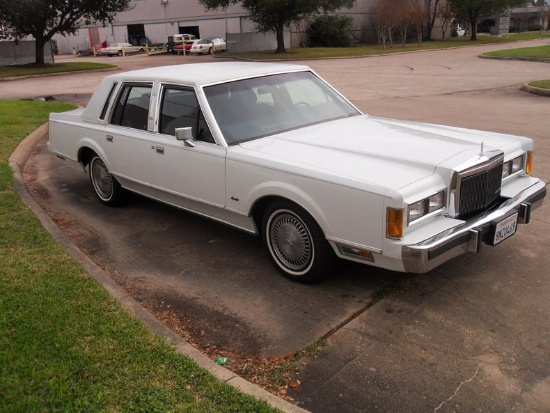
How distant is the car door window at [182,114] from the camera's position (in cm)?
505

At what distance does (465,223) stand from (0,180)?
19.2 ft

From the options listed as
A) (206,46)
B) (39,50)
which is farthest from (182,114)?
(206,46)

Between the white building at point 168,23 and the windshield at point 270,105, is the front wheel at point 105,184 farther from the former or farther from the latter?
the white building at point 168,23

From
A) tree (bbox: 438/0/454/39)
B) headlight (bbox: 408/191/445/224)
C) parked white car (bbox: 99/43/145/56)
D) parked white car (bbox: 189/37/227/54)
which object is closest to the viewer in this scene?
headlight (bbox: 408/191/445/224)

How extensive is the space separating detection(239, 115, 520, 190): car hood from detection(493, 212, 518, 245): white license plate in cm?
52

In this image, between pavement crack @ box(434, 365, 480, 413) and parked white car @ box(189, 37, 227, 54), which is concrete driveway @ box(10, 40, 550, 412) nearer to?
pavement crack @ box(434, 365, 480, 413)

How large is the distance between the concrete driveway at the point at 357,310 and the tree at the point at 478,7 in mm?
48903

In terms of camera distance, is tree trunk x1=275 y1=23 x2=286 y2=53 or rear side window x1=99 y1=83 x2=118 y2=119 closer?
rear side window x1=99 y1=83 x2=118 y2=119

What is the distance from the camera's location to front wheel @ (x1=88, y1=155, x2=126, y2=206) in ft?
21.3

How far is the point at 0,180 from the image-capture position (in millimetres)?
7199

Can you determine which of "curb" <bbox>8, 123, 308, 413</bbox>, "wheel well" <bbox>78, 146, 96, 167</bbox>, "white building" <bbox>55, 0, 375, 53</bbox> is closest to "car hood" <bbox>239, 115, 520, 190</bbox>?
"curb" <bbox>8, 123, 308, 413</bbox>

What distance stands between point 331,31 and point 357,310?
48.2m

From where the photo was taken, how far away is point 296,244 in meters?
4.41

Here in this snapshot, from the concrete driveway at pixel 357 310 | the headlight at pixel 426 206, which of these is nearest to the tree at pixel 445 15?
the concrete driveway at pixel 357 310
